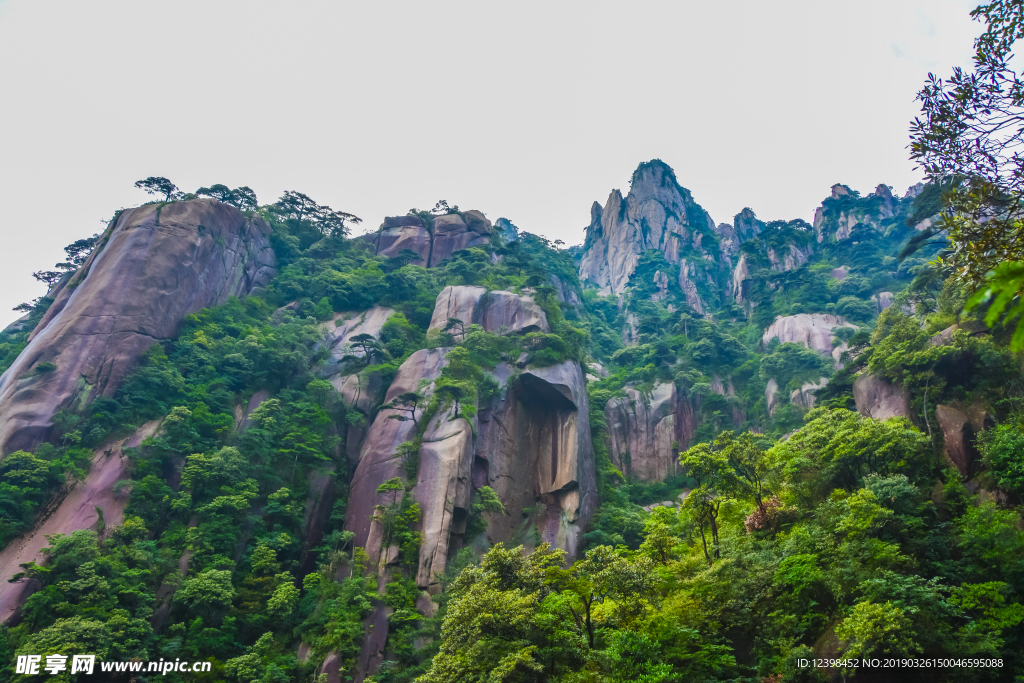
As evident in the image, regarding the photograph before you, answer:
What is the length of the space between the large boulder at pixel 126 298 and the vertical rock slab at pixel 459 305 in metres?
12.2

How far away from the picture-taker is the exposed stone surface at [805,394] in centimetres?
3375

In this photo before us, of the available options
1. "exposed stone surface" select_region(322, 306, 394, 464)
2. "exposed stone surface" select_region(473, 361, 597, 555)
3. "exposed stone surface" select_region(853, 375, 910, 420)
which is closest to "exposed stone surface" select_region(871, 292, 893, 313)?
"exposed stone surface" select_region(853, 375, 910, 420)

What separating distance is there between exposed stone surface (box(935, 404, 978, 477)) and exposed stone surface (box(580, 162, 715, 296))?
5057 cm

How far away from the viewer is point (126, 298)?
94.0ft

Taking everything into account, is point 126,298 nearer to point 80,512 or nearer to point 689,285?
point 80,512

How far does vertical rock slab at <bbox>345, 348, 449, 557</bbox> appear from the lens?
997 inches

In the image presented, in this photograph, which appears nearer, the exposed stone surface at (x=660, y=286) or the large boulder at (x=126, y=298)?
the large boulder at (x=126, y=298)

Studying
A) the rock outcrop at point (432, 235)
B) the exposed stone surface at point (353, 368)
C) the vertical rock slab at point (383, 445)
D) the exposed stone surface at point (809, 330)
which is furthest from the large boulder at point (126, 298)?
the exposed stone surface at point (809, 330)

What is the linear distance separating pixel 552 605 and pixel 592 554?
1738mm

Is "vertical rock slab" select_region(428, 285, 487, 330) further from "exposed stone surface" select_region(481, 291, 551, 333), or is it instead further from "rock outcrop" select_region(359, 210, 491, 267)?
"rock outcrop" select_region(359, 210, 491, 267)

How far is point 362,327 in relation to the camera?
118 ft

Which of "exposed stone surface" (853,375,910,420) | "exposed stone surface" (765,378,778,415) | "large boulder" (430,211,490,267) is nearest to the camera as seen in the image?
"exposed stone surface" (853,375,910,420)

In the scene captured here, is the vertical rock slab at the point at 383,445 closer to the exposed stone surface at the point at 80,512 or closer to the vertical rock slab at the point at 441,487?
the vertical rock slab at the point at 441,487

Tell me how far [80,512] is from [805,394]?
1424 inches
